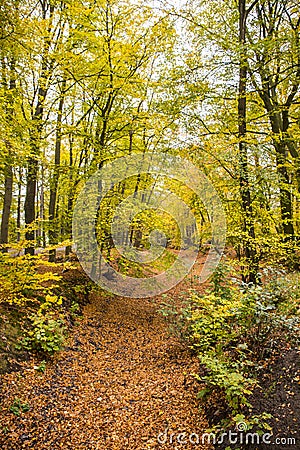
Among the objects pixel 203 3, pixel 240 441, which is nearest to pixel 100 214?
pixel 240 441

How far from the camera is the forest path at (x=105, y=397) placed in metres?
3.50

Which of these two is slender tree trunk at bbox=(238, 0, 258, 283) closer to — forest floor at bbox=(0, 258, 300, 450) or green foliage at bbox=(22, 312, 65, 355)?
forest floor at bbox=(0, 258, 300, 450)

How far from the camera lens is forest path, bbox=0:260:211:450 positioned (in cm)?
350

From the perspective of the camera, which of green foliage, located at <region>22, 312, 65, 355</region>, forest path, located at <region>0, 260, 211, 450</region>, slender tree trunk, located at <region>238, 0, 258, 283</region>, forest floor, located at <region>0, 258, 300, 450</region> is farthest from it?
slender tree trunk, located at <region>238, 0, 258, 283</region>

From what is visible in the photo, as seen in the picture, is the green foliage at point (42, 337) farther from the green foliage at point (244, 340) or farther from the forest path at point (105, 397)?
the green foliage at point (244, 340)

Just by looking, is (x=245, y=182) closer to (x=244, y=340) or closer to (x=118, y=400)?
(x=244, y=340)

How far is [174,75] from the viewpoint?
7.58 meters

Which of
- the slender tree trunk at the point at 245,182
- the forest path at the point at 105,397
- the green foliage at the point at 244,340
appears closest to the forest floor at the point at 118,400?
the forest path at the point at 105,397

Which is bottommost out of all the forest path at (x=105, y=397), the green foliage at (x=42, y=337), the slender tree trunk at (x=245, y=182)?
the forest path at (x=105, y=397)

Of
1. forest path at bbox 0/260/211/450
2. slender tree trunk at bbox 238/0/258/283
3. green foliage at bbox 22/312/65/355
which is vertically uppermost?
slender tree trunk at bbox 238/0/258/283

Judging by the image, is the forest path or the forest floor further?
the forest path

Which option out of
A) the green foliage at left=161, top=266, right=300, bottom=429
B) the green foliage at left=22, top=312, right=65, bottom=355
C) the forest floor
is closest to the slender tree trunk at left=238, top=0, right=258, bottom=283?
the green foliage at left=161, top=266, right=300, bottom=429

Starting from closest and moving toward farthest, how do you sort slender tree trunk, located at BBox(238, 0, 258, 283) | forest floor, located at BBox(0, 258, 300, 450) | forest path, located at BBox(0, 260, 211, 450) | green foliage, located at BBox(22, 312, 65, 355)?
forest floor, located at BBox(0, 258, 300, 450) → forest path, located at BBox(0, 260, 211, 450) → green foliage, located at BBox(22, 312, 65, 355) → slender tree trunk, located at BBox(238, 0, 258, 283)

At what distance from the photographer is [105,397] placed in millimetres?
4457
